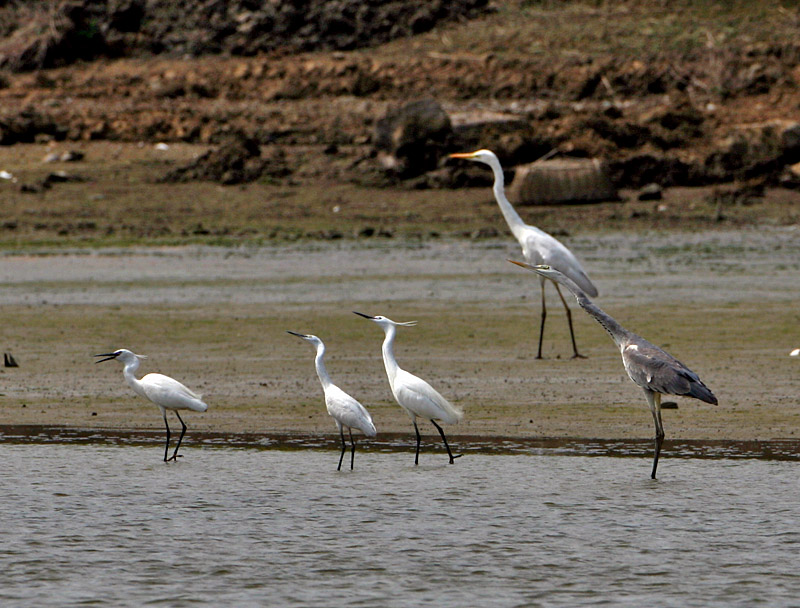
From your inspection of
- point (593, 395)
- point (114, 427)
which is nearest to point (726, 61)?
point (593, 395)

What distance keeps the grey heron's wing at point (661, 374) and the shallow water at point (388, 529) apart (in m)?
0.53

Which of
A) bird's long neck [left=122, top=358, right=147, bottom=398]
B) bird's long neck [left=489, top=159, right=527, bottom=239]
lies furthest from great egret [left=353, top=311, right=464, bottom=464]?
bird's long neck [left=489, top=159, right=527, bottom=239]

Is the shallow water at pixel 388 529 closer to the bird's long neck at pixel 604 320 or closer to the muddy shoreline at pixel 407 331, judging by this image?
the bird's long neck at pixel 604 320

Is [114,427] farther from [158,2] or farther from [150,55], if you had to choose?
[158,2]

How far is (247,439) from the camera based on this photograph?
31.0 feet

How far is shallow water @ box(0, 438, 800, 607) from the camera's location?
20.6ft

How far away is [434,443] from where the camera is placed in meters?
9.52

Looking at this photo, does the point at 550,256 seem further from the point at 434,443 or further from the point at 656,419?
the point at 656,419

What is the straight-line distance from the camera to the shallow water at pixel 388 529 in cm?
627

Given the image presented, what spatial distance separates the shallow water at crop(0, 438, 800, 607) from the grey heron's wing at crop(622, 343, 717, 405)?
534 mm

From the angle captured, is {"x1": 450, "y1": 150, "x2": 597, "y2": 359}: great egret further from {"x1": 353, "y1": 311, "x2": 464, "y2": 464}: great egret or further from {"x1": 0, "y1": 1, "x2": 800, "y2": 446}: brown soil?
{"x1": 353, "y1": 311, "x2": 464, "y2": 464}: great egret

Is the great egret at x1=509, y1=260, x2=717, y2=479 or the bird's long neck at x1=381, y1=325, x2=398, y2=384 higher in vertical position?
the great egret at x1=509, y1=260, x2=717, y2=479

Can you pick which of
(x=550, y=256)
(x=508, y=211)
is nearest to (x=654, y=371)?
(x=550, y=256)

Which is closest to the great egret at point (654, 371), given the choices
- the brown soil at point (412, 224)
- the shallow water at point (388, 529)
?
the shallow water at point (388, 529)
